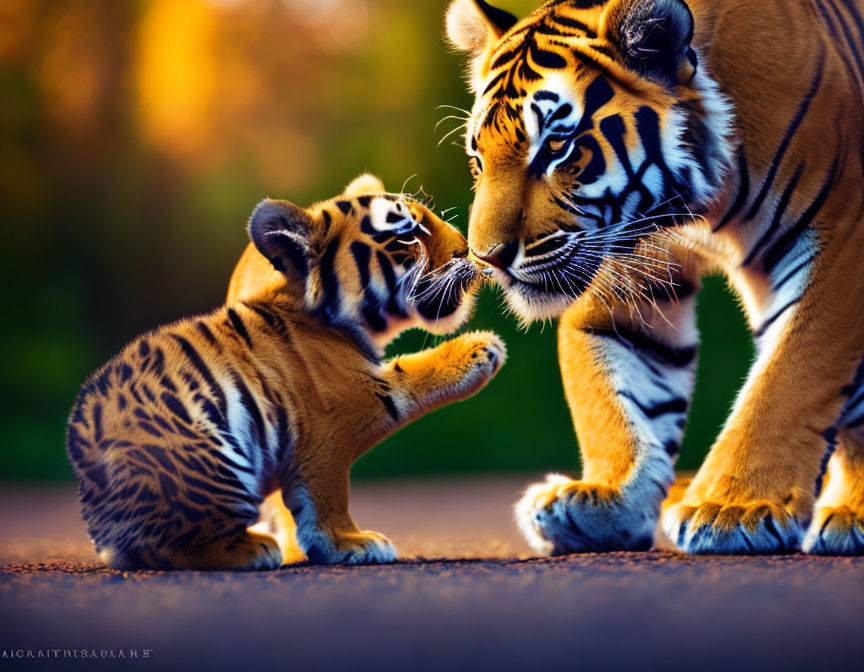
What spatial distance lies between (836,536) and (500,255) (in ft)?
1.98

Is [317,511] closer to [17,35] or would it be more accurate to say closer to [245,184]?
[245,184]

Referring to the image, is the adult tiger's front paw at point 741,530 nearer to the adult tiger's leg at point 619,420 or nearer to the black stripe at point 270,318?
the adult tiger's leg at point 619,420

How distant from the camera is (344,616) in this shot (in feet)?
3.38

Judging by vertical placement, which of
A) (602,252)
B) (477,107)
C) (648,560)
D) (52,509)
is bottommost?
(52,509)

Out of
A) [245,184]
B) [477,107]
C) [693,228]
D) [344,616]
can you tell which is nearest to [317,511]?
[344,616]

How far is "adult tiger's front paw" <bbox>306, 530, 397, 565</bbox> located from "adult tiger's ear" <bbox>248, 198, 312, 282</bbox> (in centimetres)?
37

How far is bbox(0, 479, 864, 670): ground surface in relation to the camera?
88 centimetres

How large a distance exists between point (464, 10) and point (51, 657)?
122 centimetres

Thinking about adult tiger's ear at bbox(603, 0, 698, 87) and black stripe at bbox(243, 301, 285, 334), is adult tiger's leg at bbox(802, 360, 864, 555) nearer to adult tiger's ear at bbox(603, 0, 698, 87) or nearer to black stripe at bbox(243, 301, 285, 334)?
adult tiger's ear at bbox(603, 0, 698, 87)

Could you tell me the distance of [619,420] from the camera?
1686 mm

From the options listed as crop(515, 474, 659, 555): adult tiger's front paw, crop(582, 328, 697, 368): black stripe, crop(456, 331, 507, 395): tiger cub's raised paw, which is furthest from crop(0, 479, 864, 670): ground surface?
crop(582, 328, 697, 368): black stripe

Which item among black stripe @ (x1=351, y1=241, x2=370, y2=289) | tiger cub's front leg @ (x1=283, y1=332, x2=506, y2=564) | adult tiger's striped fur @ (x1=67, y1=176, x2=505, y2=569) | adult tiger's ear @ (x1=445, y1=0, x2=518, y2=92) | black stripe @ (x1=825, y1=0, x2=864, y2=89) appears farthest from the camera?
adult tiger's ear @ (x1=445, y1=0, x2=518, y2=92)

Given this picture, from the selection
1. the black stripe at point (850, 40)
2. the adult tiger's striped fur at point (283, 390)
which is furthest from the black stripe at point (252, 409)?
the black stripe at point (850, 40)

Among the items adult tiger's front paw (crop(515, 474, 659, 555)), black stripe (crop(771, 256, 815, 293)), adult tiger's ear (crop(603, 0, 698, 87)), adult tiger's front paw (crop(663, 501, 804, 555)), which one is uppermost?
adult tiger's ear (crop(603, 0, 698, 87))
